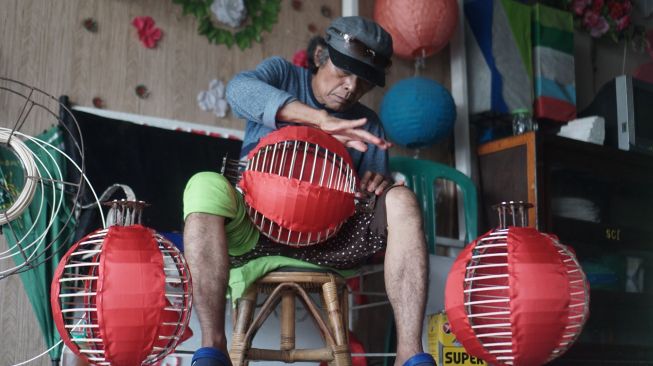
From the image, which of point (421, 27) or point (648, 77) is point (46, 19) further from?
point (648, 77)

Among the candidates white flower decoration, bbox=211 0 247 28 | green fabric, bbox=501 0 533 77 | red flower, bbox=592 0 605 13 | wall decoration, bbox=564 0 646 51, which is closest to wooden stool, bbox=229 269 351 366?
white flower decoration, bbox=211 0 247 28

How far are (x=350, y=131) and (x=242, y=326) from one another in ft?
1.82

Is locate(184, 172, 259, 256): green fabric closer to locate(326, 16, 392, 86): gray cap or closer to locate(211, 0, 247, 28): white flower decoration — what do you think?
locate(326, 16, 392, 86): gray cap

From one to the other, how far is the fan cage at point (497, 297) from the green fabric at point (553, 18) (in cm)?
211

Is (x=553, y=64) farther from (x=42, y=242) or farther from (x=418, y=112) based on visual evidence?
(x=42, y=242)

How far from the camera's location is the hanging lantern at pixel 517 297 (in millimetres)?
1312

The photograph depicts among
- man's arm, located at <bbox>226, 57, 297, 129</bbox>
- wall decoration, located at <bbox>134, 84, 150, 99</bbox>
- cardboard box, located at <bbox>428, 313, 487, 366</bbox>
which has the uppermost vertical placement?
wall decoration, located at <bbox>134, 84, 150, 99</bbox>

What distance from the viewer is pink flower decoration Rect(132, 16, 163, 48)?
8.25 feet

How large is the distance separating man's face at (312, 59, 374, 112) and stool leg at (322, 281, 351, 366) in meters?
0.49

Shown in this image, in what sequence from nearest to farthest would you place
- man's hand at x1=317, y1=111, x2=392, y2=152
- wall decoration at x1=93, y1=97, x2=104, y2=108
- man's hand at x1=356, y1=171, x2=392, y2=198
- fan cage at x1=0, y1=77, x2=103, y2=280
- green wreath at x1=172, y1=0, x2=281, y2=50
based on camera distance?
man's hand at x1=317, y1=111, x2=392, y2=152, fan cage at x1=0, y1=77, x2=103, y2=280, man's hand at x1=356, y1=171, x2=392, y2=198, wall decoration at x1=93, y1=97, x2=104, y2=108, green wreath at x1=172, y1=0, x2=281, y2=50

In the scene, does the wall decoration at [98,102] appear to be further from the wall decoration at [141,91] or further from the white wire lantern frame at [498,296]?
the white wire lantern frame at [498,296]

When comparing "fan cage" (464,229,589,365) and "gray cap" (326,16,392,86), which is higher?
"gray cap" (326,16,392,86)

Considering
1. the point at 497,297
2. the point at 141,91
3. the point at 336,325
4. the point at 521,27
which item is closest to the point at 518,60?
the point at 521,27

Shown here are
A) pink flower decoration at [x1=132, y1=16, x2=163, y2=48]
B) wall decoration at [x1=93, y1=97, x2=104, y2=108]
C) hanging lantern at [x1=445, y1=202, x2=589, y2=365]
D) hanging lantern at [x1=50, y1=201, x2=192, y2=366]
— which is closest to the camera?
hanging lantern at [x1=50, y1=201, x2=192, y2=366]
